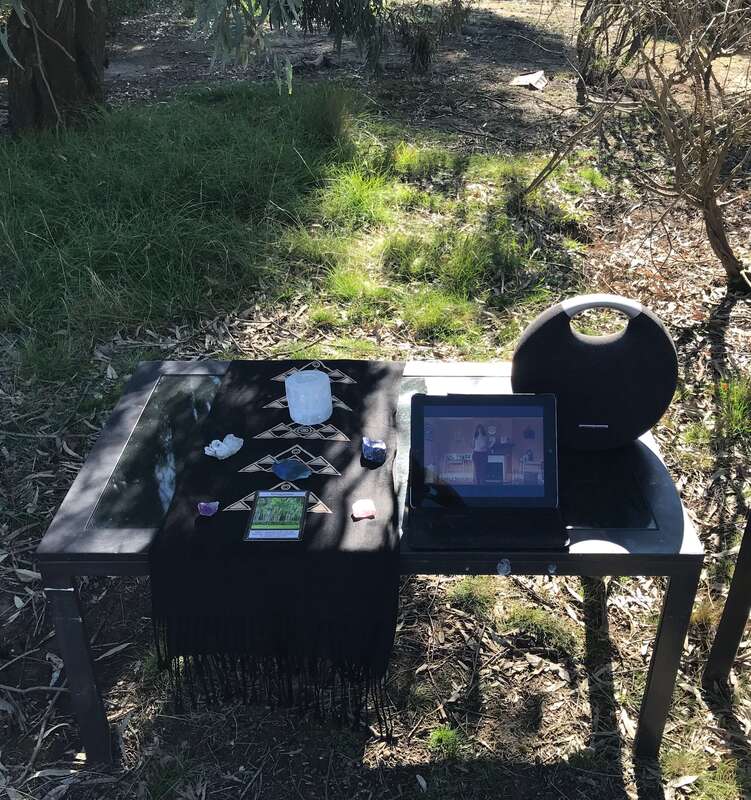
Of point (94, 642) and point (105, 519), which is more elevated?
point (105, 519)

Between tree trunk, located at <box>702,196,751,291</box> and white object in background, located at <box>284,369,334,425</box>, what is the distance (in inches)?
111

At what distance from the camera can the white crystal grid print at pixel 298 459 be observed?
7.52ft

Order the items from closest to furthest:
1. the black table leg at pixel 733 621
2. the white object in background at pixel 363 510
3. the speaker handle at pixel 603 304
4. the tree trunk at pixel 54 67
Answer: the white object in background at pixel 363 510 < the speaker handle at pixel 603 304 < the black table leg at pixel 733 621 < the tree trunk at pixel 54 67

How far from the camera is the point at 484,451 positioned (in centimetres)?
219

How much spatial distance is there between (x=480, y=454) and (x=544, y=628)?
101 cm

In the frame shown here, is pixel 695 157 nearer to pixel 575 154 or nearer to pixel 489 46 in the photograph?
pixel 575 154

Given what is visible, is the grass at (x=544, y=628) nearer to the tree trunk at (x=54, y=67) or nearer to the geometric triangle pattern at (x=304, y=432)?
the geometric triangle pattern at (x=304, y=432)

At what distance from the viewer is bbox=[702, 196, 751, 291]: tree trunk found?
4293mm

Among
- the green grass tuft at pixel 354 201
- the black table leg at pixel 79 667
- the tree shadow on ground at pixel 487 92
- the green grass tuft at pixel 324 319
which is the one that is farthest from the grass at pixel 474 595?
the tree shadow on ground at pixel 487 92

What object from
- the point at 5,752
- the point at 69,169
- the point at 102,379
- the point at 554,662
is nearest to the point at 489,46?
the point at 69,169

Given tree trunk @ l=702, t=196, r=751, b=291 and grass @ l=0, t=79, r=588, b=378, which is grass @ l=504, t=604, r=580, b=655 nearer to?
grass @ l=0, t=79, r=588, b=378

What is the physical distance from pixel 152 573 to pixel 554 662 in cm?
147

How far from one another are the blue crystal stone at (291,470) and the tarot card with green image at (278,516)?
0.22 ft

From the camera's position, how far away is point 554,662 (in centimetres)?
277
